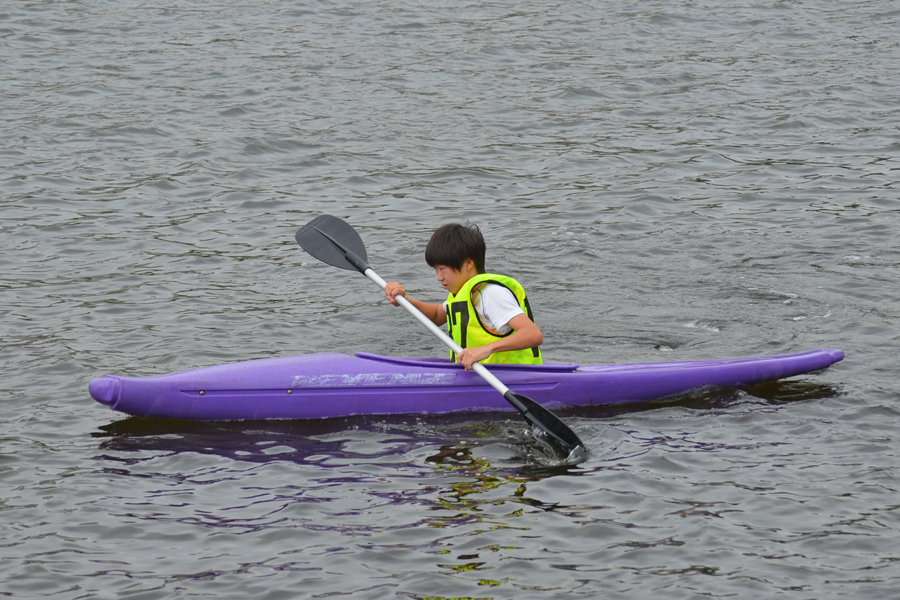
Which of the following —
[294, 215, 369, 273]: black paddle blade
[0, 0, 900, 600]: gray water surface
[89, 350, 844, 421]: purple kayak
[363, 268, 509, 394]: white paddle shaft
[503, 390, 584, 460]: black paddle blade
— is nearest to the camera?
[0, 0, 900, 600]: gray water surface

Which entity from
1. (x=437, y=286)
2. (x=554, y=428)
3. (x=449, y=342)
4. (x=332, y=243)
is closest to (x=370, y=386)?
(x=449, y=342)

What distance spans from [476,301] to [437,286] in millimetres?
2197

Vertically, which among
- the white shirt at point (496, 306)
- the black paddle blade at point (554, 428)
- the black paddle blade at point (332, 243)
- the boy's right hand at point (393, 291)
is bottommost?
the black paddle blade at point (554, 428)

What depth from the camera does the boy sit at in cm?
521

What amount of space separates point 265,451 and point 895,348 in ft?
11.6

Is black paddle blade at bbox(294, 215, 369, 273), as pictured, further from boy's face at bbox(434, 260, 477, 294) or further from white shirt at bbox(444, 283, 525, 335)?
white shirt at bbox(444, 283, 525, 335)

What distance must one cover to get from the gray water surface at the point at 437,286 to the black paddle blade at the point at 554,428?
0.38 feet

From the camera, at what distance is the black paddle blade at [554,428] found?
15.9 feet

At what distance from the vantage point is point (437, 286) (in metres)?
7.50

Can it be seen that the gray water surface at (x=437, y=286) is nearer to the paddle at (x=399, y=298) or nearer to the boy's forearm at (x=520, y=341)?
the paddle at (x=399, y=298)

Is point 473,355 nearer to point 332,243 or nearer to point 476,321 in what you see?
point 476,321

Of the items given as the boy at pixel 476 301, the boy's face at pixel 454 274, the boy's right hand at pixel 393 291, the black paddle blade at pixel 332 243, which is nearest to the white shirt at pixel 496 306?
the boy at pixel 476 301

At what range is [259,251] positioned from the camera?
8164 millimetres

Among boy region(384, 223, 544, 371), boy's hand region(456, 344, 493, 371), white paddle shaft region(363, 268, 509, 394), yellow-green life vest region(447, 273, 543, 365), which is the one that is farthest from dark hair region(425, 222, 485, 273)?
boy's hand region(456, 344, 493, 371)
